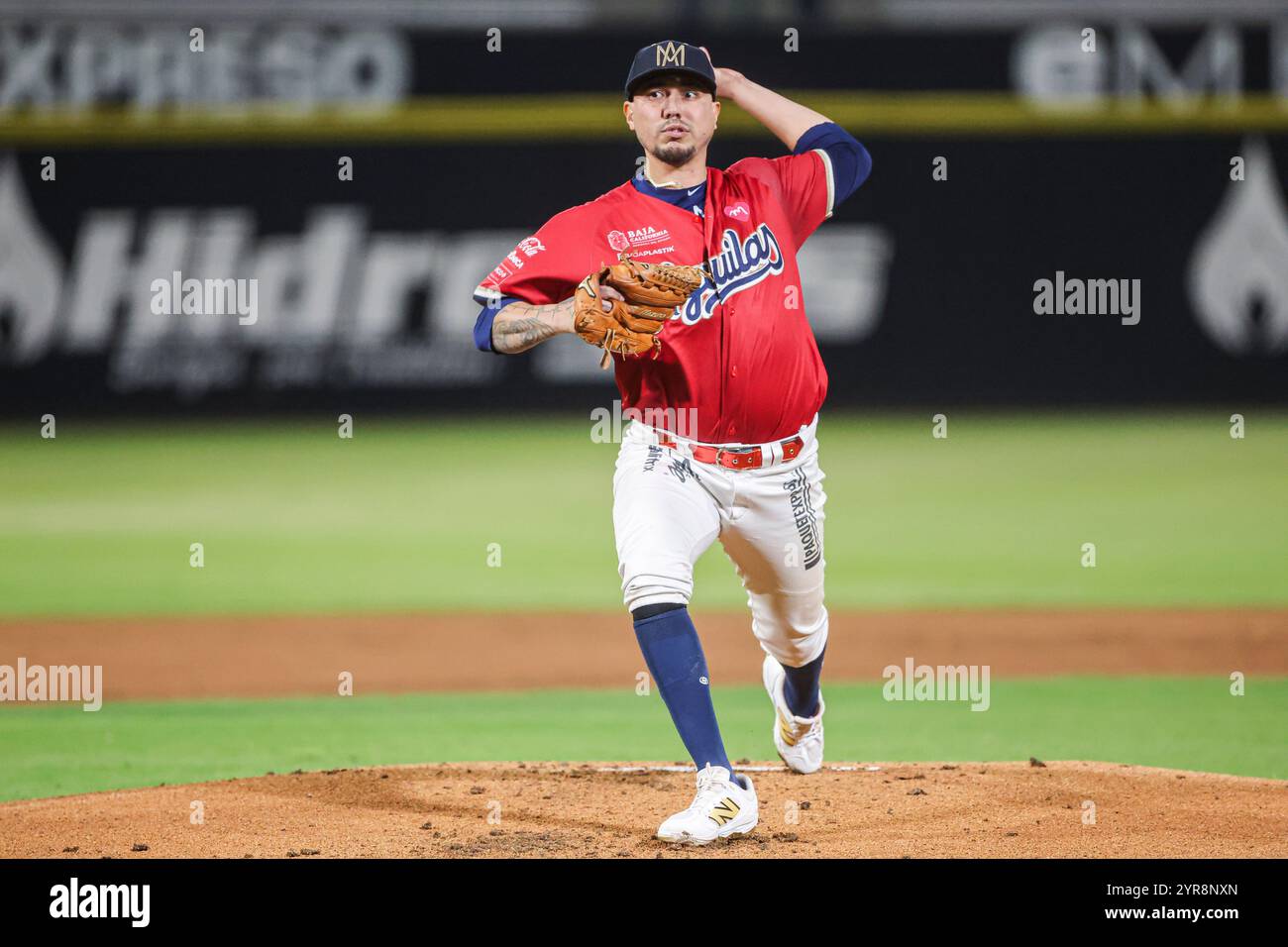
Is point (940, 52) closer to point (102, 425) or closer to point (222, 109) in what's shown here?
point (222, 109)

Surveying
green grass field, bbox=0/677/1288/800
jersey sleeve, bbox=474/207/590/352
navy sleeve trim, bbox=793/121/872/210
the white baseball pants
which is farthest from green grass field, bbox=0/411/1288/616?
jersey sleeve, bbox=474/207/590/352

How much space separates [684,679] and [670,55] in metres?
1.87

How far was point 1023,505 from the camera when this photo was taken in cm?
1279

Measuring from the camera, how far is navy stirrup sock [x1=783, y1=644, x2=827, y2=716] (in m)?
5.39

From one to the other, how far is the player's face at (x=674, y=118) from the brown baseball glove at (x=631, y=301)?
506 mm

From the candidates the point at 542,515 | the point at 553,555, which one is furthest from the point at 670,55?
the point at 542,515

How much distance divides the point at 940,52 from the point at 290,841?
46.5 feet

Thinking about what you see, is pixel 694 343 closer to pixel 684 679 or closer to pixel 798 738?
pixel 684 679

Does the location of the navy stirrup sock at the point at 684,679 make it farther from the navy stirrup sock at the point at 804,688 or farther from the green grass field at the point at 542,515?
the green grass field at the point at 542,515

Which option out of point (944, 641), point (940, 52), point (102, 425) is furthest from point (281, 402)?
point (944, 641)

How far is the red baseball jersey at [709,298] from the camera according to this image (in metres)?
4.73

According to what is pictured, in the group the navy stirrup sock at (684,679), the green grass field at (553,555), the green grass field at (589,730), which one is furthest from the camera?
the green grass field at (553,555)

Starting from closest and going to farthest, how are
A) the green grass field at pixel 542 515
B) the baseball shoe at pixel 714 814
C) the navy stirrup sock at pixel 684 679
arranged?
1. the baseball shoe at pixel 714 814
2. the navy stirrup sock at pixel 684 679
3. the green grass field at pixel 542 515

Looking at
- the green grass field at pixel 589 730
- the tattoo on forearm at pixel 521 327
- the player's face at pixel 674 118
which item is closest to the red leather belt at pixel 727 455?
the tattoo on forearm at pixel 521 327
